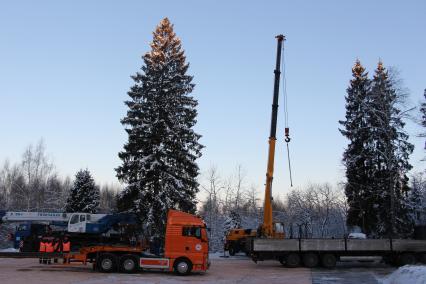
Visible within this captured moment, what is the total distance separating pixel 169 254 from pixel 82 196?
30132 mm

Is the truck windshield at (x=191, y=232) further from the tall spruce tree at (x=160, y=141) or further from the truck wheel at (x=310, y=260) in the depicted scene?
the tall spruce tree at (x=160, y=141)

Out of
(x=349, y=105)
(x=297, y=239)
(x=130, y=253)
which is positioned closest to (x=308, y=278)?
(x=297, y=239)

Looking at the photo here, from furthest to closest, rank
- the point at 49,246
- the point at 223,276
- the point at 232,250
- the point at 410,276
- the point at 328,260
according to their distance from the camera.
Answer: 1. the point at 232,250
2. the point at 328,260
3. the point at 49,246
4. the point at 223,276
5. the point at 410,276

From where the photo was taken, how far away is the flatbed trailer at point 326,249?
79.2 ft

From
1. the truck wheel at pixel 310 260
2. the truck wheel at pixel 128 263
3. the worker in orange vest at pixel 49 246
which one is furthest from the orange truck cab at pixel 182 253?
the truck wheel at pixel 310 260

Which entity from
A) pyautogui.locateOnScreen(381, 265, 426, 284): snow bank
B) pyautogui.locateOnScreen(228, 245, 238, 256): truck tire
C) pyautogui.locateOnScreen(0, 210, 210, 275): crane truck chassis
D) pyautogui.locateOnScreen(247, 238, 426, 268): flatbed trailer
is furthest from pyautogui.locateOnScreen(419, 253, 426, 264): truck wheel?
pyautogui.locateOnScreen(228, 245, 238, 256): truck tire

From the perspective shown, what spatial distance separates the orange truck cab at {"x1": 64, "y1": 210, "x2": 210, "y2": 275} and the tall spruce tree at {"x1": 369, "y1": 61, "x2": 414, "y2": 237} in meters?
17.6

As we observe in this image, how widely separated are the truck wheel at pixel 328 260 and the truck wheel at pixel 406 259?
13.0 ft

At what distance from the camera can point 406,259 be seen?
24.9 meters

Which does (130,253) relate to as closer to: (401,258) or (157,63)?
(401,258)

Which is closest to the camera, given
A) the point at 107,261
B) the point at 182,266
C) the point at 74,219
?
the point at 182,266

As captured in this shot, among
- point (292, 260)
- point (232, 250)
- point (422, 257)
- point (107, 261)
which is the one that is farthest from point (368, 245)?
point (107, 261)

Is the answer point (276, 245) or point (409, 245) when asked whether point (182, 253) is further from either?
point (409, 245)

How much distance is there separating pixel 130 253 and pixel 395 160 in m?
23.7
